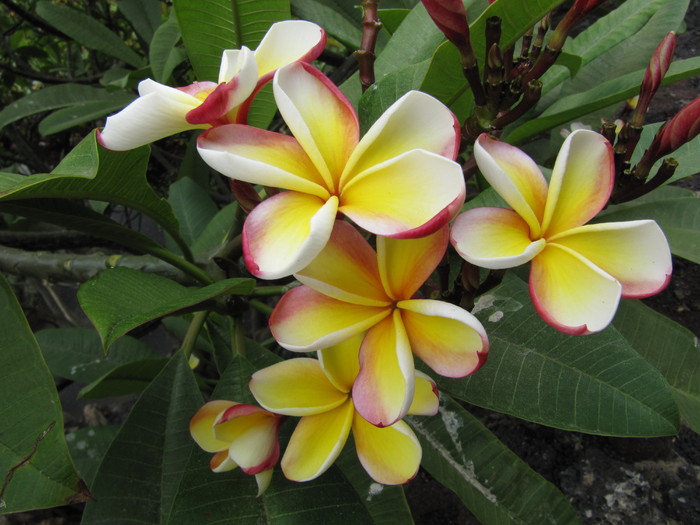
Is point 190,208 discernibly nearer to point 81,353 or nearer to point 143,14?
point 81,353

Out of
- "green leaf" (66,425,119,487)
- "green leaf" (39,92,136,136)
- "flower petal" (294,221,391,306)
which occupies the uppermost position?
"flower petal" (294,221,391,306)

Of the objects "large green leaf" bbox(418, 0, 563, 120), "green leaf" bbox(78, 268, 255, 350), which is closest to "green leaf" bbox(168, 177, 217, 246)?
"green leaf" bbox(78, 268, 255, 350)

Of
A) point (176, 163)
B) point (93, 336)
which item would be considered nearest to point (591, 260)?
point (93, 336)

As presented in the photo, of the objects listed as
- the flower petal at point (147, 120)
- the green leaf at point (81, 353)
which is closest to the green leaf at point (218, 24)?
the flower petal at point (147, 120)

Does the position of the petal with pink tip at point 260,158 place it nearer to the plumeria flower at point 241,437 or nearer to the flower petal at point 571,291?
the flower petal at point 571,291

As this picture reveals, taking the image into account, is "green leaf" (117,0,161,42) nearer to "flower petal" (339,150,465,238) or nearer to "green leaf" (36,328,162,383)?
"green leaf" (36,328,162,383)

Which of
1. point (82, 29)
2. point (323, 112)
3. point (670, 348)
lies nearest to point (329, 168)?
point (323, 112)

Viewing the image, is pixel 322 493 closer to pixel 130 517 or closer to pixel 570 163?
pixel 130 517
